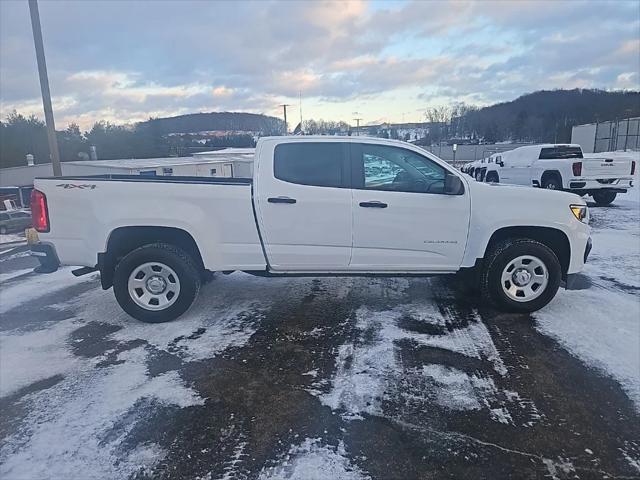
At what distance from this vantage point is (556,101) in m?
104

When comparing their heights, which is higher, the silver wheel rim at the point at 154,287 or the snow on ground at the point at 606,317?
the silver wheel rim at the point at 154,287

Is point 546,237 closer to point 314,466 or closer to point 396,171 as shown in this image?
point 396,171

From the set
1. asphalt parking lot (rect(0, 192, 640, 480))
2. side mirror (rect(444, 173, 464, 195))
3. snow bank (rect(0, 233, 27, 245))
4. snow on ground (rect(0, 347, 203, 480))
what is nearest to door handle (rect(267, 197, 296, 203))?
asphalt parking lot (rect(0, 192, 640, 480))

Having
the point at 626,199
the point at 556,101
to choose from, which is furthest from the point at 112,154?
the point at 556,101

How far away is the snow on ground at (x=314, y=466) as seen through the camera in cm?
246

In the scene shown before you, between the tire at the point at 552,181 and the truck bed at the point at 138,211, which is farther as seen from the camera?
the tire at the point at 552,181

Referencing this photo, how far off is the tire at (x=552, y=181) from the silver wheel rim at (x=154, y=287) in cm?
1307

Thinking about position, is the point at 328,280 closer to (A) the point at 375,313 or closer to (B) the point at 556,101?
(A) the point at 375,313

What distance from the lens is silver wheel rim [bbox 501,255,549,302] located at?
4.71 metres

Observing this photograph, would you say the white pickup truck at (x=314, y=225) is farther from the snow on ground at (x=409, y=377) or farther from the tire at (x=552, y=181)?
the tire at (x=552, y=181)

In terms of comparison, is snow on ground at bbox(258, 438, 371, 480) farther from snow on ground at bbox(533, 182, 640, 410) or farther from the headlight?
the headlight

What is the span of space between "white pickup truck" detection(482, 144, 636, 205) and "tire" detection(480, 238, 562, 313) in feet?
33.6

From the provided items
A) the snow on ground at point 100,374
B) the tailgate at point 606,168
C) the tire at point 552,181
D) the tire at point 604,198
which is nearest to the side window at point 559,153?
the tire at point 552,181

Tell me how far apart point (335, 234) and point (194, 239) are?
147 cm
